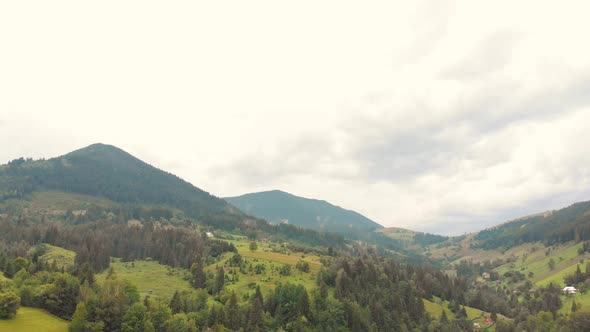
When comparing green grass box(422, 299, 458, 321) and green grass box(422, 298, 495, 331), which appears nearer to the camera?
green grass box(422, 299, 458, 321)

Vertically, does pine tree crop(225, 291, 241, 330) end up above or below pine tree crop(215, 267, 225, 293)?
below

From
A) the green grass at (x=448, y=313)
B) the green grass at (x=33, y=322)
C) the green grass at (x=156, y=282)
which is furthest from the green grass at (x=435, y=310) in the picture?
the green grass at (x=33, y=322)

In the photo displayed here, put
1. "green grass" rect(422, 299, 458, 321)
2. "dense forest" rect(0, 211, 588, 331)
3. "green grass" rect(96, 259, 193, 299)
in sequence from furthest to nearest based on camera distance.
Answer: "green grass" rect(422, 299, 458, 321)
"green grass" rect(96, 259, 193, 299)
"dense forest" rect(0, 211, 588, 331)

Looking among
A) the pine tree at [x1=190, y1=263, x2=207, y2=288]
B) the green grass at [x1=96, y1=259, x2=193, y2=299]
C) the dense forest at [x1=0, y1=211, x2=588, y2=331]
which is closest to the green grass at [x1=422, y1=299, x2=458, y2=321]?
the dense forest at [x1=0, y1=211, x2=588, y2=331]

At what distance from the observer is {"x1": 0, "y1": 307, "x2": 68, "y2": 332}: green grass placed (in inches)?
3797

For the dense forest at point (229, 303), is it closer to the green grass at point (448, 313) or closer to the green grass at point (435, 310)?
the green grass at point (435, 310)

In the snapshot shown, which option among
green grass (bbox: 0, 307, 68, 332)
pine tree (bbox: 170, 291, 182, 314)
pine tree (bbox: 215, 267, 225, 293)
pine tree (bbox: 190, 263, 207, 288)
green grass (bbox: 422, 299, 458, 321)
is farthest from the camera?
green grass (bbox: 422, 299, 458, 321)

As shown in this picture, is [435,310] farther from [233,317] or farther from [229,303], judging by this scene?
[233,317]

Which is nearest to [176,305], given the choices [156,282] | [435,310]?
[156,282]

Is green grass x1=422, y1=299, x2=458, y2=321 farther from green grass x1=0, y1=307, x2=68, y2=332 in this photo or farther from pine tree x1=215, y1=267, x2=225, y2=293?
green grass x1=0, y1=307, x2=68, y2=332

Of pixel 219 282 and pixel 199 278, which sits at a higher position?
pixel 199 278

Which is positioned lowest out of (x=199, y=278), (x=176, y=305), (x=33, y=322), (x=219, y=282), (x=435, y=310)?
(x=435, y=310)

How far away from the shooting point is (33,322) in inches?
4001

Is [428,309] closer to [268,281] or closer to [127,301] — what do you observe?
[268,281]
